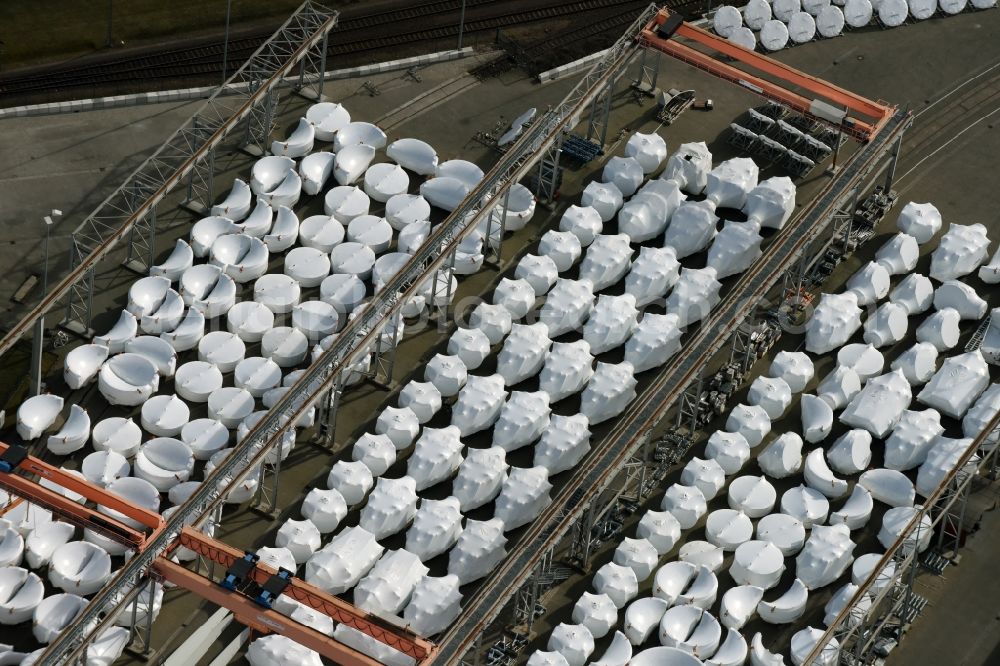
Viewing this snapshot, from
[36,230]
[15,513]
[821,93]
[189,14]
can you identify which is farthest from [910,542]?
[189,14]

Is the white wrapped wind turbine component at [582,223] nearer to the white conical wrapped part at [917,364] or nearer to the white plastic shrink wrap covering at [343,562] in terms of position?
the white conical wrapped part at [917,364]

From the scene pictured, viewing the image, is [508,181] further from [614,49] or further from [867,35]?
[867,35]

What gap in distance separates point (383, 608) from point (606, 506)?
15.8 meters

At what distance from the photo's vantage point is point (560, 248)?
16488 cm

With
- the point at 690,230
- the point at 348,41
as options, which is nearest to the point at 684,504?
the point at 690,230

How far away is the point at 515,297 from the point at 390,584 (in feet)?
89.2

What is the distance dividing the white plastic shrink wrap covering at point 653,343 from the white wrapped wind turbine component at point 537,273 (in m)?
7.66

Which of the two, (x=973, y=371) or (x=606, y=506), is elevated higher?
(x=973, y=371)

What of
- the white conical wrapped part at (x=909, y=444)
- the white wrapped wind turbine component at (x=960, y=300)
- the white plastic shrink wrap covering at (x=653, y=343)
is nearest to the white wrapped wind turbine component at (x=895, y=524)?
the white conical wrapped part at (x=909, y=444)

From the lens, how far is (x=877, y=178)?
174375mm

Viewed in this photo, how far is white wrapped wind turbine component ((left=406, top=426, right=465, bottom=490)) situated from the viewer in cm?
14900

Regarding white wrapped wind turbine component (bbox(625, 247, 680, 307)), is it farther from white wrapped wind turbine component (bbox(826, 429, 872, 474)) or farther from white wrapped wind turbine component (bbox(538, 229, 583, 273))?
white wrapped wind turbine component (bbox(826, 429, 872, 474))

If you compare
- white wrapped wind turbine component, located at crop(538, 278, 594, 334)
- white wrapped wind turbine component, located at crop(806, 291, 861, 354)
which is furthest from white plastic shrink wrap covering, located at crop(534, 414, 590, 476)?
white wrapped wind turbine component, located at crop(806, 291, 861, 354)

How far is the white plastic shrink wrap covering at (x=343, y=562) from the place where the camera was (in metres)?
142
